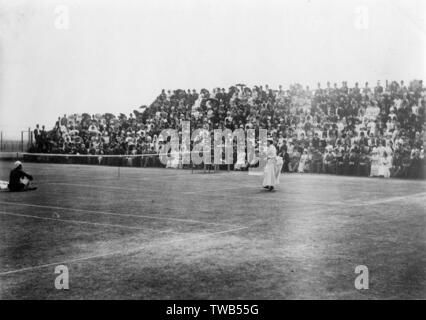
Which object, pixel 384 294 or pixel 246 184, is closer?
pixel 384 294

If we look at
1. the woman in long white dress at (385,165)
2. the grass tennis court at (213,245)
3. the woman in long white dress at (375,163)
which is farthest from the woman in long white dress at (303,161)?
the grass tennis court at (213,245)

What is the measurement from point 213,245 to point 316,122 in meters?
20.2

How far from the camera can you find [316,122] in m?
27.8

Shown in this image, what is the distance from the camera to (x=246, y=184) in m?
20.3

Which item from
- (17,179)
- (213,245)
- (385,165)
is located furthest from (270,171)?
(213,245)

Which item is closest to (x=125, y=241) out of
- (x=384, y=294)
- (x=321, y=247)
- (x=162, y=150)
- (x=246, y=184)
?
(x=321, y=247)

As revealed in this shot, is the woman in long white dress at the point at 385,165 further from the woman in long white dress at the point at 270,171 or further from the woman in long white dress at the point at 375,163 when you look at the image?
the woman in long white dress at the point at 270,171

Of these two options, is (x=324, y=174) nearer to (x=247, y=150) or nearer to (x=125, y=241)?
(x=247, y=150)

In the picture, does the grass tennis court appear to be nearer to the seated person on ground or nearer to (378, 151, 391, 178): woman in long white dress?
the seated person on ground

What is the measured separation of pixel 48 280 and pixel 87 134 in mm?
31922

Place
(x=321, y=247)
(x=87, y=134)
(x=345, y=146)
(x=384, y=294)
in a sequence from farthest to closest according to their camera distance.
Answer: (x=87, y=134) → (x=345, y=146) → (x=321, y=247) → (x=384, y=294)

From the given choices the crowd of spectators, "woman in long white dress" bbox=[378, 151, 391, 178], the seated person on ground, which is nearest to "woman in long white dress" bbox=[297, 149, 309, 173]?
the crowd of spectators

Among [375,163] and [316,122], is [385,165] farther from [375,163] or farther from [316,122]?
[316,122]
